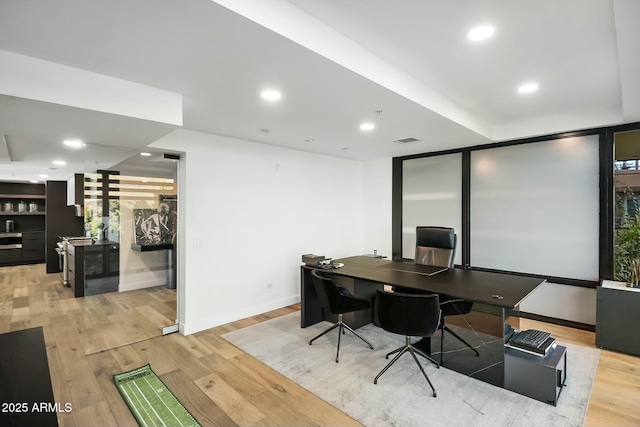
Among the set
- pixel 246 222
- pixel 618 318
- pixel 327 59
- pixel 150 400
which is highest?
pixel 327 59

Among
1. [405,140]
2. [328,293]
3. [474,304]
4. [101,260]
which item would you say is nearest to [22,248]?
[101,260]

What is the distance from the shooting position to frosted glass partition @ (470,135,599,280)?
388 cm

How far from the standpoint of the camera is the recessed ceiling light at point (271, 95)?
262 cm

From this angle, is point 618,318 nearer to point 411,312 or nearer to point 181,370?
point 411,312

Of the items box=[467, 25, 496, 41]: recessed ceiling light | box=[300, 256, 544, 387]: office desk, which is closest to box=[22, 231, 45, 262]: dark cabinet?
box=[300, 256, 544, 387]: office desk

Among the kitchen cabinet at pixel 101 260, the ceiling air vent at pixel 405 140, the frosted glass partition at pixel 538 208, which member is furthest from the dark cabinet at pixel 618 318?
the kitchen cabinet at pixel 101 260

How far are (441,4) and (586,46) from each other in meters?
1.31

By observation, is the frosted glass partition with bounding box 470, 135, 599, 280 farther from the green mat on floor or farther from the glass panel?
the green mat on floor

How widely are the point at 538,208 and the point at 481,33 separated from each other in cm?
302

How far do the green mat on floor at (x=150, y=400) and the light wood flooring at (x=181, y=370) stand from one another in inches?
2.2

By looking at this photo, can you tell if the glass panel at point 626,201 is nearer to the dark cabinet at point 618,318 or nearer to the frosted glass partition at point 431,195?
the dark cabinet at point 618,318

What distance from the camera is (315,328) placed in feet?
13.1

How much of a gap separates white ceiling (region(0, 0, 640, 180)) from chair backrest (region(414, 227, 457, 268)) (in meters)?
1.28

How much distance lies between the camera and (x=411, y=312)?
2.56 meters
